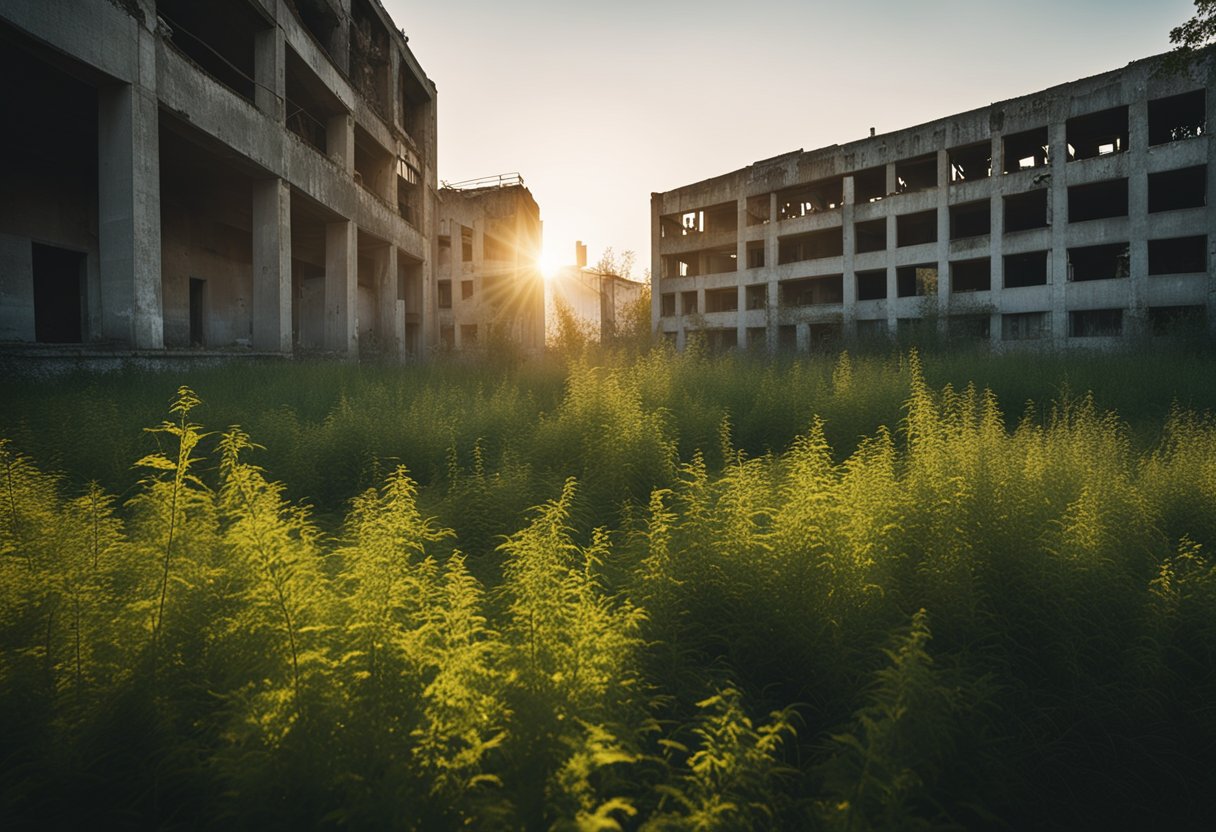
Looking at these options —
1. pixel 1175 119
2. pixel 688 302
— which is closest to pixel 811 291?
pixel 688 302

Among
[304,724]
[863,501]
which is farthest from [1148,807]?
[304,724]

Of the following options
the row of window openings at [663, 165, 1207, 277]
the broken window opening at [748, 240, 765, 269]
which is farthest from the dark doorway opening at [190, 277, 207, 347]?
the broken window opening at [748, 240, 765, 269]

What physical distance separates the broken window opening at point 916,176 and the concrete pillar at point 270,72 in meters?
25.6

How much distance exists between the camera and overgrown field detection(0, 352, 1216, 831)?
2148mm

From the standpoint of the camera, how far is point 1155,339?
1816 cm

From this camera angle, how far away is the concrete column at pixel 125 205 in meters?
11.3

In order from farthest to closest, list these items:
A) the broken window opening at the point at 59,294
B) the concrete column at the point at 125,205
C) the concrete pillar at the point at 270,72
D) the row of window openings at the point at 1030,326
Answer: the row of window openings at the point at 1030,326, the concrete pillar at the point at 270,72, the broken window opening at the point at 59,294, the concrete column at the point at 125,205

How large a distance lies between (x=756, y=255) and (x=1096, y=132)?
15209 mm

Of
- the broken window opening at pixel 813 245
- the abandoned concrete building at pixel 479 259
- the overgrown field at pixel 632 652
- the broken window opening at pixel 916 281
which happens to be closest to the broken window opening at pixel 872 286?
the broken window opening at pixel 916 281

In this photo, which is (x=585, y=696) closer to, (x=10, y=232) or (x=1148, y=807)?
(x=1148, y=807)

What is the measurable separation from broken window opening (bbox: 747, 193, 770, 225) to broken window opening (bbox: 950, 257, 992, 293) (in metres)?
10.1

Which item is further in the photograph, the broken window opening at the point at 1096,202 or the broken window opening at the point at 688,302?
the broken window opening at the point at 688,302

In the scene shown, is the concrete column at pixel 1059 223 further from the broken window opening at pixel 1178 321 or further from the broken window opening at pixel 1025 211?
the broken window opening at pixel 1178 321

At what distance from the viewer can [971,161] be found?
28594 millimetres
